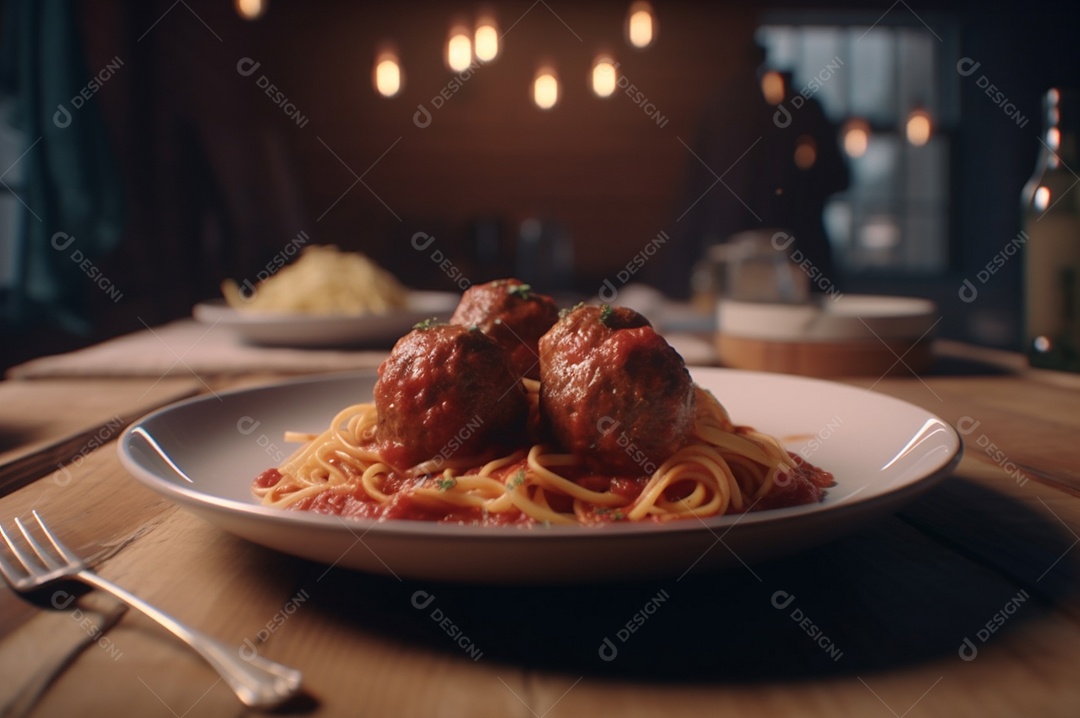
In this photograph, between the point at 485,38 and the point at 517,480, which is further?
the point at 485,38

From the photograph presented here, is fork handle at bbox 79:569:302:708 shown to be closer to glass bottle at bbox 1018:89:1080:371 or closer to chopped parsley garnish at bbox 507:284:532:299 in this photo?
chopped parsley garnish at bbox 507:284:532:299

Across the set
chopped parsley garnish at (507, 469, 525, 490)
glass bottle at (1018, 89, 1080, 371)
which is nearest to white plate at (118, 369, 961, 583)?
chopped parsley garnish at (507, 469, 525, 490)

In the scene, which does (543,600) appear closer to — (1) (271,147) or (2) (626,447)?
(2) (626,447)

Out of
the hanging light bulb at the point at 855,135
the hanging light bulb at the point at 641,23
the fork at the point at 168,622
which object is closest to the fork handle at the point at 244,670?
the fork at the point at 168,622

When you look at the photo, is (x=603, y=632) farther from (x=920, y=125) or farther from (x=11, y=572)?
(x=920, y=125)

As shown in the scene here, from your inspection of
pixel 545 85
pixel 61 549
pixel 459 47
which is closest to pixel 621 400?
pixel 61 549

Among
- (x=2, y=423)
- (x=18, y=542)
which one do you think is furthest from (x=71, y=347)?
(x=18, y=542)
